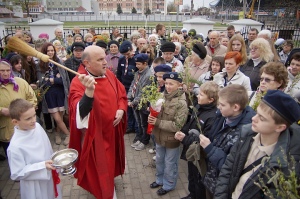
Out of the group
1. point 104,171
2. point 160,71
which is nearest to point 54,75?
point 160,71

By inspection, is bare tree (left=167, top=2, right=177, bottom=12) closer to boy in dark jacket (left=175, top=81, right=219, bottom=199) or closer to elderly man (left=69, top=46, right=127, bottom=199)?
elderly man (left=69, top=46, right=127, bottom=199)

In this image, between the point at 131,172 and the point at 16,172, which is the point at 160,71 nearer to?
the point at 131,172

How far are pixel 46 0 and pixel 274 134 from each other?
106686 mm

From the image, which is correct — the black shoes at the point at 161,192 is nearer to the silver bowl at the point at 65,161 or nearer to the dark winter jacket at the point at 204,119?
the dark winter jacket at the point at 204,119

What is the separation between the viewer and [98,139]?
3.45 m

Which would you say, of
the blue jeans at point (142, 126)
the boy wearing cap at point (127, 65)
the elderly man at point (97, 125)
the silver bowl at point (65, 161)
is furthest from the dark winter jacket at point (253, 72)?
the silver bowl at point (65, 161)

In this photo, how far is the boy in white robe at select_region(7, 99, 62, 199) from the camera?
285 centimetres

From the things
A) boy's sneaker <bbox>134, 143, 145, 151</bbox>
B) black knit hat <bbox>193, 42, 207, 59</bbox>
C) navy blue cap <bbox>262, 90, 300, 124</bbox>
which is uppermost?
black knit hat <bbox>193, 42, 207, 59</bbox>

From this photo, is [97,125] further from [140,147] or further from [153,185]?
[140,147]

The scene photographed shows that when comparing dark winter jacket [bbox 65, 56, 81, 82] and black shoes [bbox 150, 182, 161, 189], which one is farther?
dark winter jacket [bbox 65, 56, 81, 82]

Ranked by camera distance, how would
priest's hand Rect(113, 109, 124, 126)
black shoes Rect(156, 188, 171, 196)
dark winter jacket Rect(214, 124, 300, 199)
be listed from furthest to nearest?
black shoes Rect(156, 188, 171, 196) < priest's hand Rect(113, 109, 124, 126) < dark winter jacket Rect(214, 124, 300, 199)

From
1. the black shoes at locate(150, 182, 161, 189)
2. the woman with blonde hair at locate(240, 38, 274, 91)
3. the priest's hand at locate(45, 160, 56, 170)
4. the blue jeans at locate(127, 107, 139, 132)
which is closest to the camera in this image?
the priest's hand at locate(45, 160, 56, 170)

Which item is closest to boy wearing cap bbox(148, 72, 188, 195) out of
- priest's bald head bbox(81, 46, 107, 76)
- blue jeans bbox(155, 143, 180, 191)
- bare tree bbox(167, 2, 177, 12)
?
blue jeans bbox(155, 143, 180, 191)

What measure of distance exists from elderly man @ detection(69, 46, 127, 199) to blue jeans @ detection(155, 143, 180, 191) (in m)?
0.79
